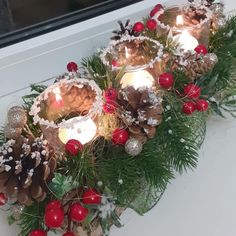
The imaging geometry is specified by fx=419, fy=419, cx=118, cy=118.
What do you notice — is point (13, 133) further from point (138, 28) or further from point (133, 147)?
point (138, 28)

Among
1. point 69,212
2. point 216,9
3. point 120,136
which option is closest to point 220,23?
point 216,9

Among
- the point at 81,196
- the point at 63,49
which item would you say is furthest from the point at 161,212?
the point at 63,49

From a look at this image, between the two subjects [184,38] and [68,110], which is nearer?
[68,110]

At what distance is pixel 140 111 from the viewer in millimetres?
554

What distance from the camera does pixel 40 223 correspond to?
0.54 meters

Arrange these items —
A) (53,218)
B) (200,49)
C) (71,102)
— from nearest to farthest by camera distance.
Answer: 1. (53,218)
2. (71,102)
3. (200,49)

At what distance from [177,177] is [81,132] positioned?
232 mm

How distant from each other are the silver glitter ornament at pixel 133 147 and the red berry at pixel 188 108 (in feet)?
0.34

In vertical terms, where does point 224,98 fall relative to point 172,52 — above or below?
below

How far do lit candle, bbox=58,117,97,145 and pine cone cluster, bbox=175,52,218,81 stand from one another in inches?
8.1

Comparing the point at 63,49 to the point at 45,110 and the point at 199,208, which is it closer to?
the point at 45,110

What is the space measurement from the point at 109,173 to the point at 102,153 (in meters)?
0.04

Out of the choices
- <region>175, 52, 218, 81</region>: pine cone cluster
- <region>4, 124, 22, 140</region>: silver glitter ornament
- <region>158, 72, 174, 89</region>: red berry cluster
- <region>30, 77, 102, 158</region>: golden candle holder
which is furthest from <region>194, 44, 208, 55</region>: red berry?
<region>4, 124, 22, 140</region>: silver glitter ornament

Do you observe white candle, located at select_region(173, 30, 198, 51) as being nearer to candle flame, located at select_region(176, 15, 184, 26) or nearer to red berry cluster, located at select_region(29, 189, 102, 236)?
candle flame, located at select_region(176, 15, 184, 26)
